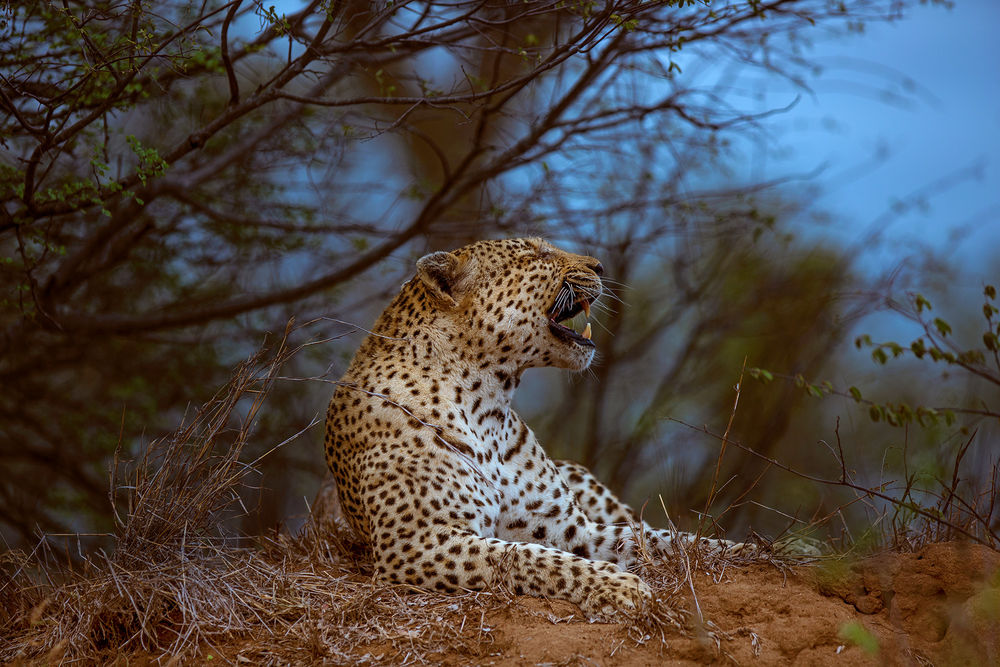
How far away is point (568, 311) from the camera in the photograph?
585cm

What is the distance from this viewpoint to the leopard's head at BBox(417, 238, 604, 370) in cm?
558

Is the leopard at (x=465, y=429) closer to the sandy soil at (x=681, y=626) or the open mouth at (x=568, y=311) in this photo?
the open mouth at (x=568, y=311)

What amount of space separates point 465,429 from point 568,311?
1.02m

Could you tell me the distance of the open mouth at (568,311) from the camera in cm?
562

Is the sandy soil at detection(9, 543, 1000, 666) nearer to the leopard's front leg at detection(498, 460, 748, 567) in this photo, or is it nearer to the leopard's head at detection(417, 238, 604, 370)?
the leopard's front leg at detection(498, 460, 748, 567)

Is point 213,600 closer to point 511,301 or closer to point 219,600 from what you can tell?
point 219,600

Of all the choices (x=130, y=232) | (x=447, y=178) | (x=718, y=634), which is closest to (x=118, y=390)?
(x=130, y=232)

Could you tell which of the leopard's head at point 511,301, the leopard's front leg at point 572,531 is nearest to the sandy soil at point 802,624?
the leopard's front leg at point 572,531

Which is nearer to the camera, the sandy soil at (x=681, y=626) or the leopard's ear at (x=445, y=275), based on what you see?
the sandy soil at (x=681, y=626)

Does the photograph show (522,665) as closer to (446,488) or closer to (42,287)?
(446,488)

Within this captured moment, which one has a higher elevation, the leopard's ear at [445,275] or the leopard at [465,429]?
the leopard's ear at [445,275]

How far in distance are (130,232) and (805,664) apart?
6571 mm

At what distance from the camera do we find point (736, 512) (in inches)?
465

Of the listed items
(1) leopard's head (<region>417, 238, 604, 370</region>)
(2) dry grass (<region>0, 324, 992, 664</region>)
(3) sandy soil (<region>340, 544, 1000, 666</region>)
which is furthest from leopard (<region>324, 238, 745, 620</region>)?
(3) sandy soil (<region>340, 544, 1000, 666</region>)
